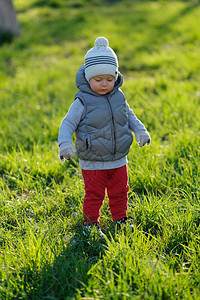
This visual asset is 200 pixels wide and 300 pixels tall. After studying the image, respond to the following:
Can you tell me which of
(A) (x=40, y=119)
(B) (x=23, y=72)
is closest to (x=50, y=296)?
(A) (x=40, y=119)

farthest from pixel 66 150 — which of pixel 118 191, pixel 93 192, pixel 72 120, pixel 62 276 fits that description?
pixel 62 276

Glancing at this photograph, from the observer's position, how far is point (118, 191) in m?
2.54

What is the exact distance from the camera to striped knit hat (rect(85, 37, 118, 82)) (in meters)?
2.25

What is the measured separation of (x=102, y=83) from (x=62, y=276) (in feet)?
4.07

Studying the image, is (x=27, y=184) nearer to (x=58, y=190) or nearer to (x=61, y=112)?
(x=58, y=190)

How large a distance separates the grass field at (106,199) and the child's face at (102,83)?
92 centimetres

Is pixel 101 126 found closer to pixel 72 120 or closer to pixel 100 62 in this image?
pixel 72 120

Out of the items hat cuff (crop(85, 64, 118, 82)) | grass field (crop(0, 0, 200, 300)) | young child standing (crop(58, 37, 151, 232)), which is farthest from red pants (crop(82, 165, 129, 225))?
hat cuff (crop(85, 64, 118, 82))

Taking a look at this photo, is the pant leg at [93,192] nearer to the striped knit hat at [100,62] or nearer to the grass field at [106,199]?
the grass field at [106,199]

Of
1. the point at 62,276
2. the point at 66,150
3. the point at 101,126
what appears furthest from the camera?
the point at 101,126

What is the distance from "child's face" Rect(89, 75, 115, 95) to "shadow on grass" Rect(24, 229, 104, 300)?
1023 millimetres

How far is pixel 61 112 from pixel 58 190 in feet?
5.65

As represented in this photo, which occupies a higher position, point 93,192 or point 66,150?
point 66,150

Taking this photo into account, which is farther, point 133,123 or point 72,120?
point 133,123
